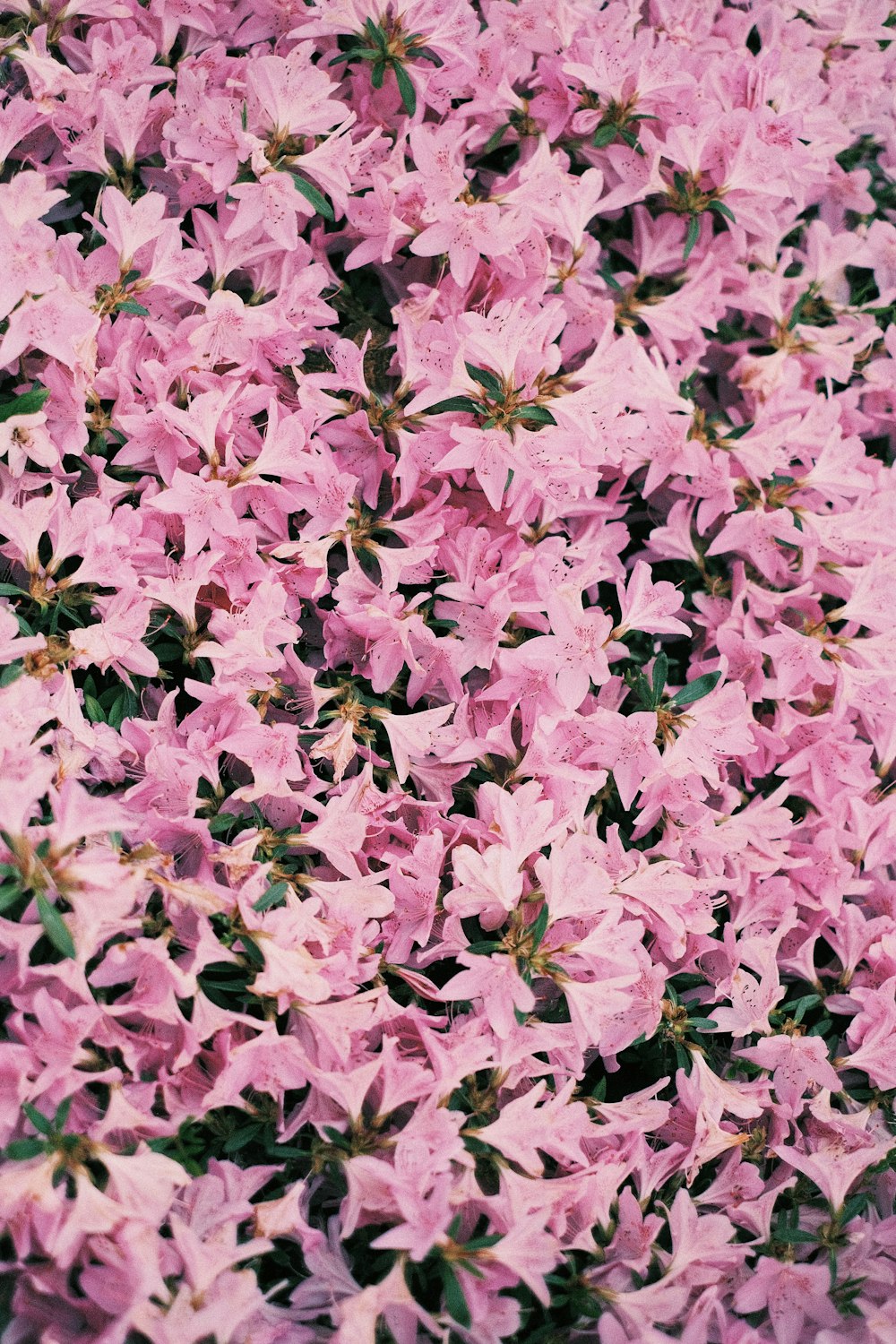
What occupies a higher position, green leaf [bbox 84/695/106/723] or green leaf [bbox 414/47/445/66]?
green leaf [bbox 414/47/445/66]

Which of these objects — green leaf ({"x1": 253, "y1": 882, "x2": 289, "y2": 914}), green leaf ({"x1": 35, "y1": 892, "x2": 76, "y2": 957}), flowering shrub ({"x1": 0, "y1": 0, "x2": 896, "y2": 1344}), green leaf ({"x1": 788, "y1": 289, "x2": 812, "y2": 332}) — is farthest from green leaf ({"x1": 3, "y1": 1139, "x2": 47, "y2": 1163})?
green leaf ({"x1": 788, "y1": 289, "x2": 812, "y2": 332})

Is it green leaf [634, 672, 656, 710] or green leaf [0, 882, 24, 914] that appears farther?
green leaf [634, 672, 656, 710]

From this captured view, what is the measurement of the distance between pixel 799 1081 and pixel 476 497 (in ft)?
2.57

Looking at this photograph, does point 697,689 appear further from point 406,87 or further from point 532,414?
point 406,87

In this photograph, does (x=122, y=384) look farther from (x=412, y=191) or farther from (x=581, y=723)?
(x=581, y=723)

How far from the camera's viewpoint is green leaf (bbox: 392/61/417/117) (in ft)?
4.39

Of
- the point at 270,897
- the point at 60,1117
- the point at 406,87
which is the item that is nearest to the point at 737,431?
the point at 406,87

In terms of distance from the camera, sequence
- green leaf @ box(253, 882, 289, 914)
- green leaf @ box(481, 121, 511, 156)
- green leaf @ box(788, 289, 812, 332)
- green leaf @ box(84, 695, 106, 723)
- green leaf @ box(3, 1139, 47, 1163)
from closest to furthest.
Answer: green leaf @ box(3, 1139, 47, 1163) → green leaf @ box(253, 882, 289, 914) → green leaf @ box(84, 695, 106, 723) → green leaf @ box(481, 121, 511, 156) → green leaf @ box(788, 289, 812, 332)

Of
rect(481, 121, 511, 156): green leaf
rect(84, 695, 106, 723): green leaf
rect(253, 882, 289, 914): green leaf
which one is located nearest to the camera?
rect(253, 882, 289, 914): green leaf

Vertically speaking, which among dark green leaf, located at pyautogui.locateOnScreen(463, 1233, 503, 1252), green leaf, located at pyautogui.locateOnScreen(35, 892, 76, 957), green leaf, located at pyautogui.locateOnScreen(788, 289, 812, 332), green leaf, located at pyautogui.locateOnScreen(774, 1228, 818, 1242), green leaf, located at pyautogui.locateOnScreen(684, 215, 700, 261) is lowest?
green leaf, located at pyautogui.locateOnScreen(774, 1228, 818, 1242)

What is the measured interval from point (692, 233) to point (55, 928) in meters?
1.15

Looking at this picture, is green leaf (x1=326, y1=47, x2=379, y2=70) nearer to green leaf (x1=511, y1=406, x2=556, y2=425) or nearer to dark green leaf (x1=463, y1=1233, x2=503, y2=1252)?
green leaf (x1=511, y1=406, x2=556, y2=425)

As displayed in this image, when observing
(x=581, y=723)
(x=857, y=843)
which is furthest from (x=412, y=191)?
(x=857, y=843)

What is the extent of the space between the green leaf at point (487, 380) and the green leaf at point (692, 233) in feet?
1.27
